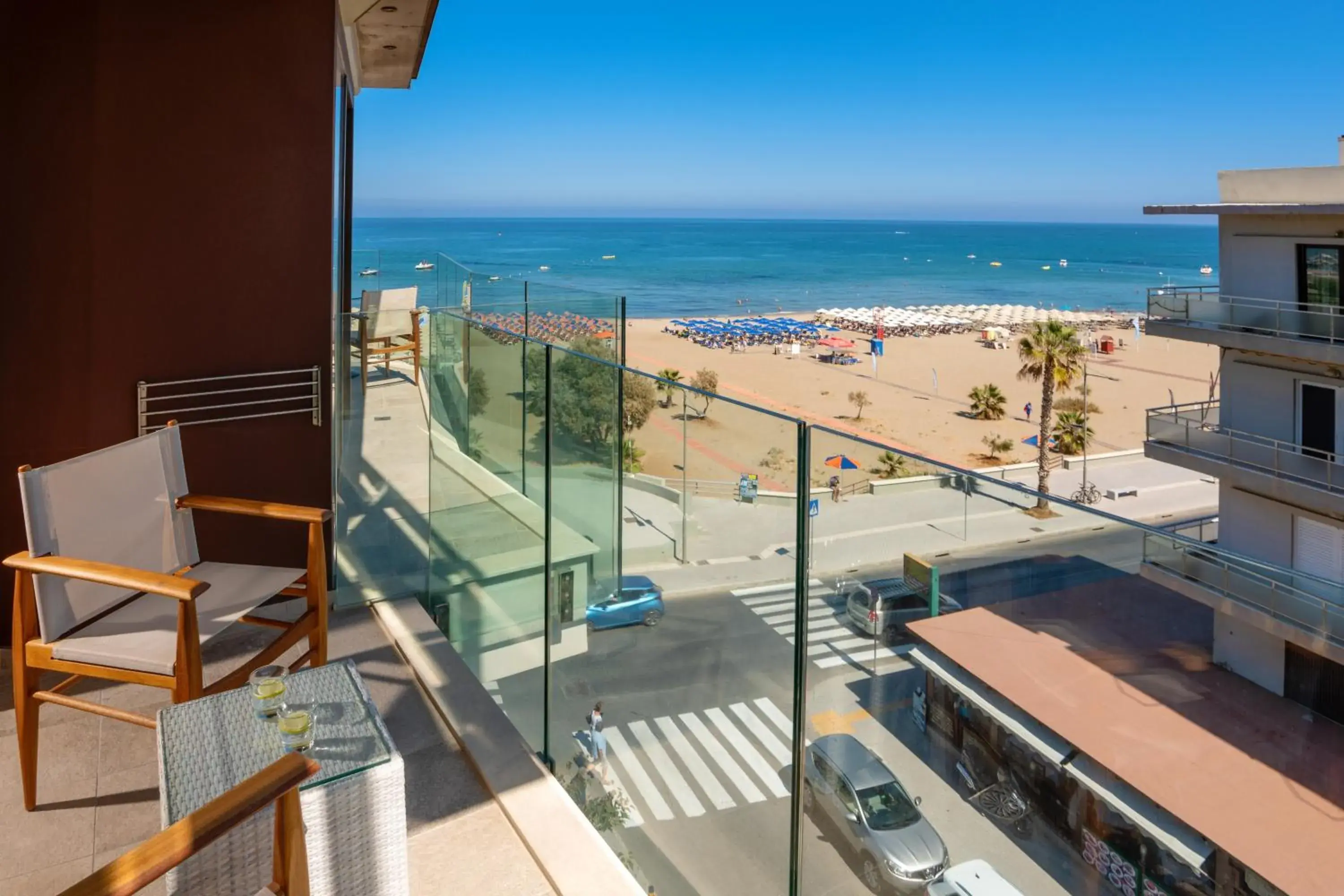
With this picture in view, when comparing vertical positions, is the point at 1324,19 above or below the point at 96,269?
above

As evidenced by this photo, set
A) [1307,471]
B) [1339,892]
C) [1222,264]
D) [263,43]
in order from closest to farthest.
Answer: [1339,892]
[263,43]
[1307,471]
[1222,264]

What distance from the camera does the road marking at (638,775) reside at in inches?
76.4

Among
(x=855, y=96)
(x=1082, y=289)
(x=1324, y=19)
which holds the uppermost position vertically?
(x=1324, y=19)

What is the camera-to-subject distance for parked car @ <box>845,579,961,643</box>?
129 centimetres

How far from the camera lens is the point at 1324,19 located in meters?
73.4

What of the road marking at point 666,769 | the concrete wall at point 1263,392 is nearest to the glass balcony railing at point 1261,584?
the road marking at point 666,769

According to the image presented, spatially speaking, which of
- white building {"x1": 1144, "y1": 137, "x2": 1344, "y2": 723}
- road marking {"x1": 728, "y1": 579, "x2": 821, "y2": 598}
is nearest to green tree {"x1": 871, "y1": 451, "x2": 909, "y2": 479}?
road marking {"x1": 728, "y1": 579, "x2": 821, "y2": 598}

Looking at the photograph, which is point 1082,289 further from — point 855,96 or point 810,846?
point 810,846

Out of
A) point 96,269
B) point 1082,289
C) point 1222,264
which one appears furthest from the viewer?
point 1082,289

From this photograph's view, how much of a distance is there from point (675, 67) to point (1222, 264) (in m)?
63.9

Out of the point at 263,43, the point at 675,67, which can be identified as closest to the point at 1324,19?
the point at 675,67

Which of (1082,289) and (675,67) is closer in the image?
(1082,289)

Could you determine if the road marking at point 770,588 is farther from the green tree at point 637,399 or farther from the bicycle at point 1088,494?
the bicycle at point 1088,494

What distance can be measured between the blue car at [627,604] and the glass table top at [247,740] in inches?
25.1
